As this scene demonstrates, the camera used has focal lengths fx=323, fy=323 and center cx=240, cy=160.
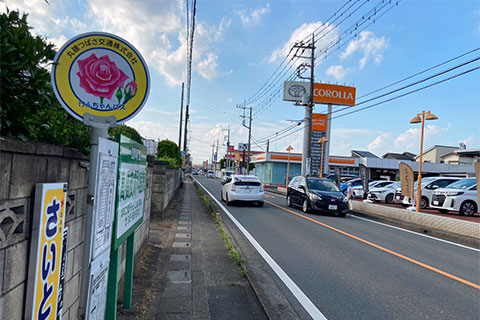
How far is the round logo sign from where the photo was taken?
7.22ft

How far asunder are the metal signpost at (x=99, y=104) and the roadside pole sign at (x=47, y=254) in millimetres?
154

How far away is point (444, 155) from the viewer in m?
54.2

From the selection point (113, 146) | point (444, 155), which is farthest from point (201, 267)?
point (444, 155)

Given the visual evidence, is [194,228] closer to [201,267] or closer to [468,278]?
[201,267]

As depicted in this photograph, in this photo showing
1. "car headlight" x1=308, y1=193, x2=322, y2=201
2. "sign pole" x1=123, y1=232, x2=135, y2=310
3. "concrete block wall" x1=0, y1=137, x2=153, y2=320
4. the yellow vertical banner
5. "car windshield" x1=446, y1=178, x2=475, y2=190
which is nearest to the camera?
"concrete block wall" x1=0, y1=137, x2=153, y2=320

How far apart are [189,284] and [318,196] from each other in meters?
9.88

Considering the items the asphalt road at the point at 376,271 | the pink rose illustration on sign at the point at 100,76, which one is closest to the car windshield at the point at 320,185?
the asphalt road at the point at 376,271

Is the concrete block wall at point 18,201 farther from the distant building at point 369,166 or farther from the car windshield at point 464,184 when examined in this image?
A: the distant building at point 369,166

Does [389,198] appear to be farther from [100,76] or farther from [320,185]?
[100,76]

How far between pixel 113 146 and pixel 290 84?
39437mm

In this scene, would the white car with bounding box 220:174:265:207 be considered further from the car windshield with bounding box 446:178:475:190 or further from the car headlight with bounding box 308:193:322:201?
the car windshield with bounding box 446:178:475:190

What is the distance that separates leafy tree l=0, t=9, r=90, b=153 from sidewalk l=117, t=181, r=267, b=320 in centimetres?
252

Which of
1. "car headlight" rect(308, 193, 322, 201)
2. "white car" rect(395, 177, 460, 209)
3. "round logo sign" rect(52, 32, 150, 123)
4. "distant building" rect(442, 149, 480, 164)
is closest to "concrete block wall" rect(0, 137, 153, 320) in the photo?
"round logo sign" rect(52, 32, 150, 123)

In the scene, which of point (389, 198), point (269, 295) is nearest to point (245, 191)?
point (269, 295)
